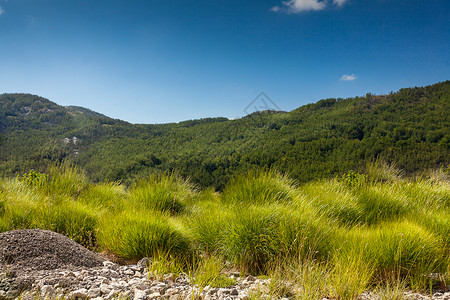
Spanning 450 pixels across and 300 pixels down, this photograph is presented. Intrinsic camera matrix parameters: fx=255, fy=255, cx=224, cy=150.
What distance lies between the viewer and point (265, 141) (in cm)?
9081

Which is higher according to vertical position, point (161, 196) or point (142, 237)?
point (161, 196)

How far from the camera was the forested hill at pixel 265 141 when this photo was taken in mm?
62441

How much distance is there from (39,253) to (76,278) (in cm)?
77

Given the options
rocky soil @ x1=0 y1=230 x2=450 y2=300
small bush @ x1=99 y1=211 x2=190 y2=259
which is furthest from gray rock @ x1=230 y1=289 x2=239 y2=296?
small bush @ x1=99 y1=211 x2=190 y2=259

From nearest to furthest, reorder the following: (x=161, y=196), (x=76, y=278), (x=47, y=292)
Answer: (x=47, y=292), (x=76, y=278), (x=161, y=196)

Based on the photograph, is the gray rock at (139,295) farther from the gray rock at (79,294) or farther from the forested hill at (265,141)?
the forested hill at (265,141)

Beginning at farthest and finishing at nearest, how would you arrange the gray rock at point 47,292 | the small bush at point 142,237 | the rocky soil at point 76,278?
the small bush at point 142,237, the rocky soil at point 76,278, the gray rock at point 47,292

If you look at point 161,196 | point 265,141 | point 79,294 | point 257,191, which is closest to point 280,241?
point 257,191

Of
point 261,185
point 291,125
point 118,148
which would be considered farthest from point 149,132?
point 261,185

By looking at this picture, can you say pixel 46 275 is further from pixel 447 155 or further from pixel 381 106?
pixel 381 106

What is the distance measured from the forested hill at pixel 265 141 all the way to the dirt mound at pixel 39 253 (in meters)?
42.5

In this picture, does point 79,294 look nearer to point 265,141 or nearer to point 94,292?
point 94,292

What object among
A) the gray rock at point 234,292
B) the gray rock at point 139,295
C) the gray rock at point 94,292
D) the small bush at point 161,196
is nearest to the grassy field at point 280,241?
the gray rock at point 234,292

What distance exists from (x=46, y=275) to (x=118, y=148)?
121 metres
